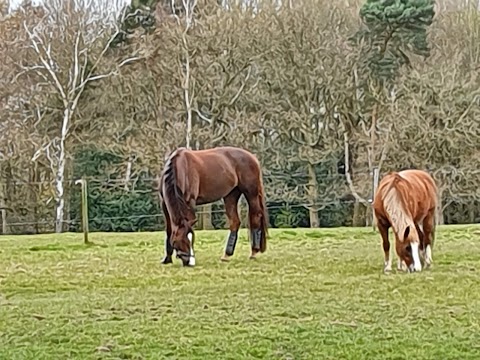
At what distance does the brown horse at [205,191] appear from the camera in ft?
28.4

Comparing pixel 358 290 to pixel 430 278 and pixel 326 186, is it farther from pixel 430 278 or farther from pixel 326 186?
pixel 326 186

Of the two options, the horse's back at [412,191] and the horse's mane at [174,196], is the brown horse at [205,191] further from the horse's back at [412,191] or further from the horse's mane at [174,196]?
the horse's back at [412,191]

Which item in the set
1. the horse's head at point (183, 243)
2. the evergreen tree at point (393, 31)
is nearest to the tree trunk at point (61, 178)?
the evergreen tree at point (393, 31)

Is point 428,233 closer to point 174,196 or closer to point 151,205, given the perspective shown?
point 174,196

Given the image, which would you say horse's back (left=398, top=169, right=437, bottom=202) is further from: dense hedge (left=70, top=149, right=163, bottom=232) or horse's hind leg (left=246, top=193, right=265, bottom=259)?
dense hedge (left=70, top=149, right=163, bottom=232)

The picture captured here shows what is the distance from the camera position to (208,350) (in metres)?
4.31

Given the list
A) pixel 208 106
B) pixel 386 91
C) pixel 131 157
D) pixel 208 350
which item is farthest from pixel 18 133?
pixel 208 350

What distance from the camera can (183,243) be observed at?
28.1 feet

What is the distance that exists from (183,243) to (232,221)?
1.35m

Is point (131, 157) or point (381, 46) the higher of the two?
point (381, 46)

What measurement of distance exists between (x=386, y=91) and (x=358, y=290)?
1466 centimetres

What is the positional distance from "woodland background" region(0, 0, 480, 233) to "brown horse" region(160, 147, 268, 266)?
31.7 ft

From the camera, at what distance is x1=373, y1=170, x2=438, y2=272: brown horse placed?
25.0 ft

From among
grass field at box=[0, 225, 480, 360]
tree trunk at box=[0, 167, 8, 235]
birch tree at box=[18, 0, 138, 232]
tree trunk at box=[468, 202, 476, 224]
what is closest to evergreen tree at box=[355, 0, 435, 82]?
tree trunk at box=[468, 202, 476, 224]
